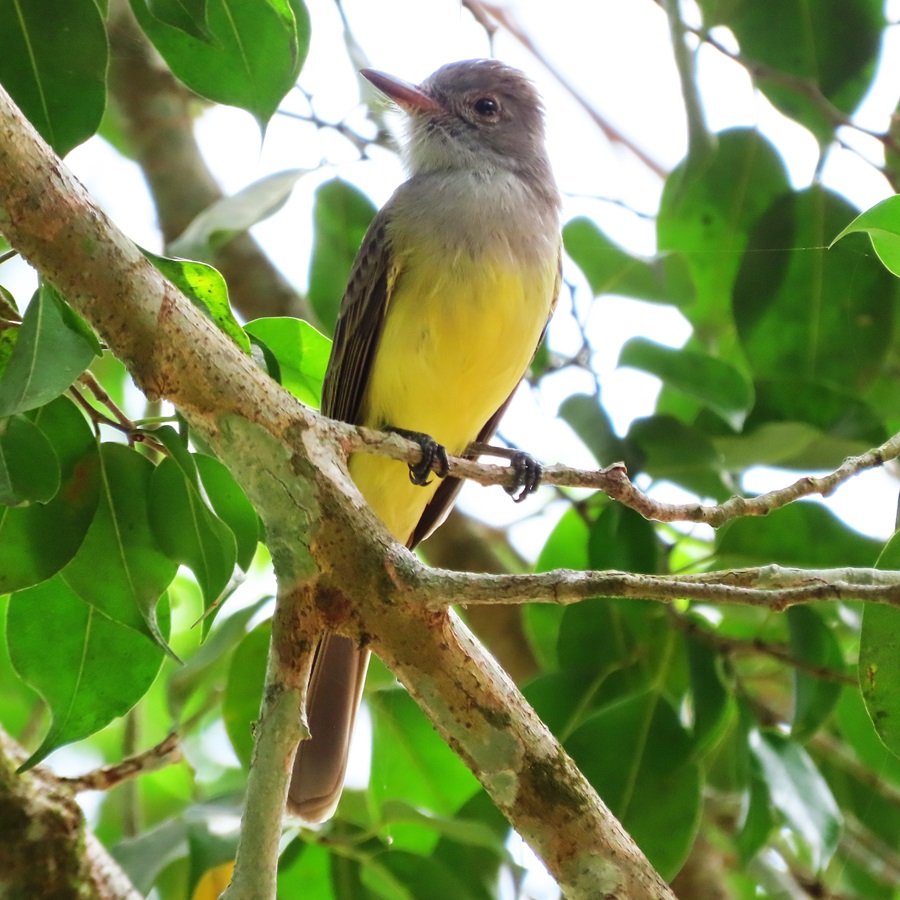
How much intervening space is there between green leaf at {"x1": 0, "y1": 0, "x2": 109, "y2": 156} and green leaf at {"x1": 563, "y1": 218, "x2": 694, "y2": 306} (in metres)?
1.39

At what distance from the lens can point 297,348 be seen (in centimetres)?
208

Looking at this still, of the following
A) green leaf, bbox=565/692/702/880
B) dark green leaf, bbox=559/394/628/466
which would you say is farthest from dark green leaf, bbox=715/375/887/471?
green leaf, bbox=565/692/702/880

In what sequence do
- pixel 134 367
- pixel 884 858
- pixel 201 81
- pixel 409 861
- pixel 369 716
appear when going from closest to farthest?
pixel 134 367 → pixel 201 81 → pixel 409 861 → pixel 369 716 → pixel 884 858

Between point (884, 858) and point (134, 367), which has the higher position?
point (134, 367)

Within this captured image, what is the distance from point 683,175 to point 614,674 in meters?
1.09

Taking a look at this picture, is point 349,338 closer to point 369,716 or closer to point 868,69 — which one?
point 369,716

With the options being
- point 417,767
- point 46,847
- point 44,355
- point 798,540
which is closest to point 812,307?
point 798,540

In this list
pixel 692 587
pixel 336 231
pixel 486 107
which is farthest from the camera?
pixel 486 107

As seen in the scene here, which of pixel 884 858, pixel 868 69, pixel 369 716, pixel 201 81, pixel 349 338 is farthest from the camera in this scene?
pixel 884 858

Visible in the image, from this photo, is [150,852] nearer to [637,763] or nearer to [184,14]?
[637,763]

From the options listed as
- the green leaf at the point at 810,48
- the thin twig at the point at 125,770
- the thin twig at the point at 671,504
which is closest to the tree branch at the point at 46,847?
the thin twig at the point at 125,770

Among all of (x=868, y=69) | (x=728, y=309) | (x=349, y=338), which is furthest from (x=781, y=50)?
(x=349, y=338)

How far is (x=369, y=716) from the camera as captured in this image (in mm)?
2766

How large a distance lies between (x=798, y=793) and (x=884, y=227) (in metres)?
1.20
